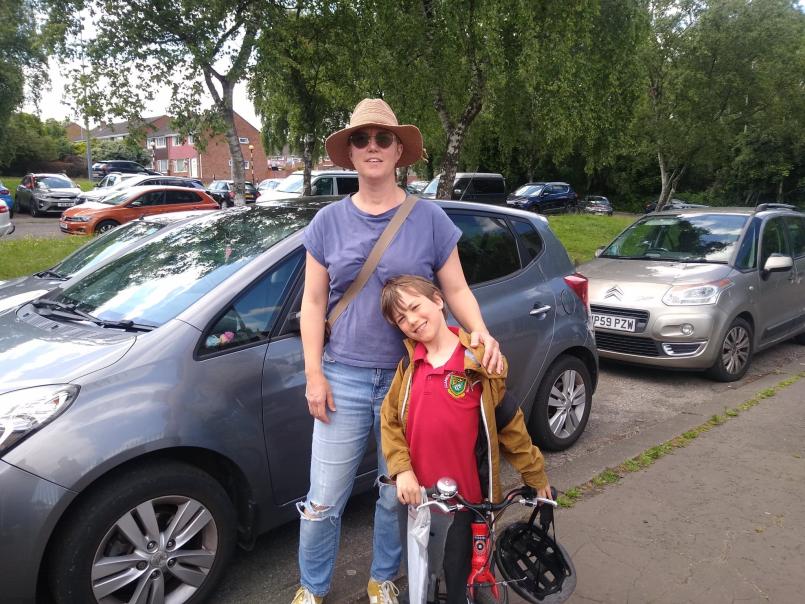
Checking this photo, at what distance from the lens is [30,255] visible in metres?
9.90

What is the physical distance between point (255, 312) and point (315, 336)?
26.8 inches

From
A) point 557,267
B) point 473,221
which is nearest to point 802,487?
point 557,267

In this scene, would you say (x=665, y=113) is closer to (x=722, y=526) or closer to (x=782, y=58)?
(x=782, y=58)

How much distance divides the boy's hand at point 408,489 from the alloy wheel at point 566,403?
237cm

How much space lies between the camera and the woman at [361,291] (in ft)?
7.12

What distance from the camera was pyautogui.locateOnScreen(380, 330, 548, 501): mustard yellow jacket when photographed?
81.3 inches

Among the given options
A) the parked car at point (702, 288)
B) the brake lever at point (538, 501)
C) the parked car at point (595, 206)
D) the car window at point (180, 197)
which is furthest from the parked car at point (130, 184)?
the parked car at point (595, 206)

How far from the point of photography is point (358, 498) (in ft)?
12.1

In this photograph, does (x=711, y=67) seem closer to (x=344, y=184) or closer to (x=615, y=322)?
(x=344, y=184)

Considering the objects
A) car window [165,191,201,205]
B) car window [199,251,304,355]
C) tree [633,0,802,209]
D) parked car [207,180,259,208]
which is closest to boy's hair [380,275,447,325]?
car window [199,251,304,355]

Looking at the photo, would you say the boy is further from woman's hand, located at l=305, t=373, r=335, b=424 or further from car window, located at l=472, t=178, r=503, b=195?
car window, located at l=472, t=178, r=503, b=195

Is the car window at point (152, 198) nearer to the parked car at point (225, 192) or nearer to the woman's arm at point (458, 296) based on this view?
the parked car at point (225, 192)

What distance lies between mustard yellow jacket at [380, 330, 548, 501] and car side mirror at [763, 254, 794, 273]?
5.41 metres

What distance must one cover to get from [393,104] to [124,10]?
420 centimetres
